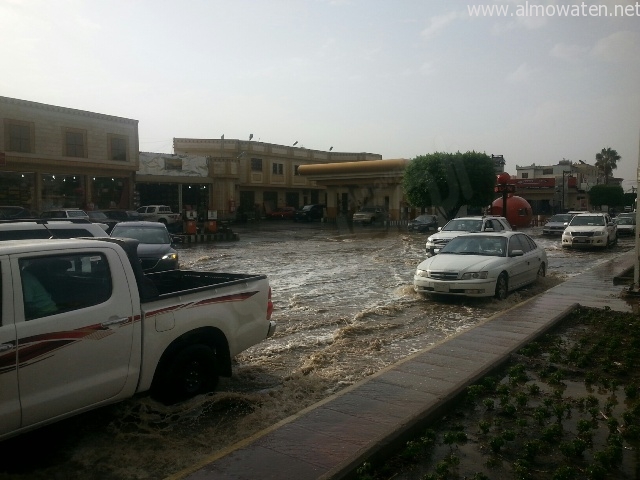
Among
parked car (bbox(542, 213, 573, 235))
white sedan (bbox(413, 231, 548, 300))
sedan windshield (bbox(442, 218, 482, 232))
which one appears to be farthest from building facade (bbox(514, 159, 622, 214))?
white sedan (bbox(413, 231, 548, 300))

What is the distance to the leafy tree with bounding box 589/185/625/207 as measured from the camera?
75312 mm

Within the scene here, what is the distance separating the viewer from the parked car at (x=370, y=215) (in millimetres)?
47281

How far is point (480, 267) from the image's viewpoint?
11430mm

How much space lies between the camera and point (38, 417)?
4.09m

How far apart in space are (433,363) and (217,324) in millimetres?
2757

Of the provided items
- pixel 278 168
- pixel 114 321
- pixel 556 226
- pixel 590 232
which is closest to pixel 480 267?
pixel 114 321

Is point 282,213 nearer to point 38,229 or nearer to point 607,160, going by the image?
point 38,229

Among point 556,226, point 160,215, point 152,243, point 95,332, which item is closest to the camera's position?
point 95,332

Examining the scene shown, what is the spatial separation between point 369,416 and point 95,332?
2.46 meters

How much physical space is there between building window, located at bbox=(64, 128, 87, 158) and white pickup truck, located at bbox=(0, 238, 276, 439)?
113 ft

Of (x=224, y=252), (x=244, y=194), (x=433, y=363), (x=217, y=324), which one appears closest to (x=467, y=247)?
(x=433, y=363)

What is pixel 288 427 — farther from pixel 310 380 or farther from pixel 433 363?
pixel 433 363

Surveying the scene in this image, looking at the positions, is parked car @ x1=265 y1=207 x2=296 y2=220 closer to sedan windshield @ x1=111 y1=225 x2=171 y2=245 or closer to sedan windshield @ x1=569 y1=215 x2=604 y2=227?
sedan windshield @ x1=569 y1=215 x2=604 y2=227

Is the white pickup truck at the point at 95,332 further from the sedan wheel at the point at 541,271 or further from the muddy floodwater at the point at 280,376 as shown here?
the sedan wheel at the point at 541,271
